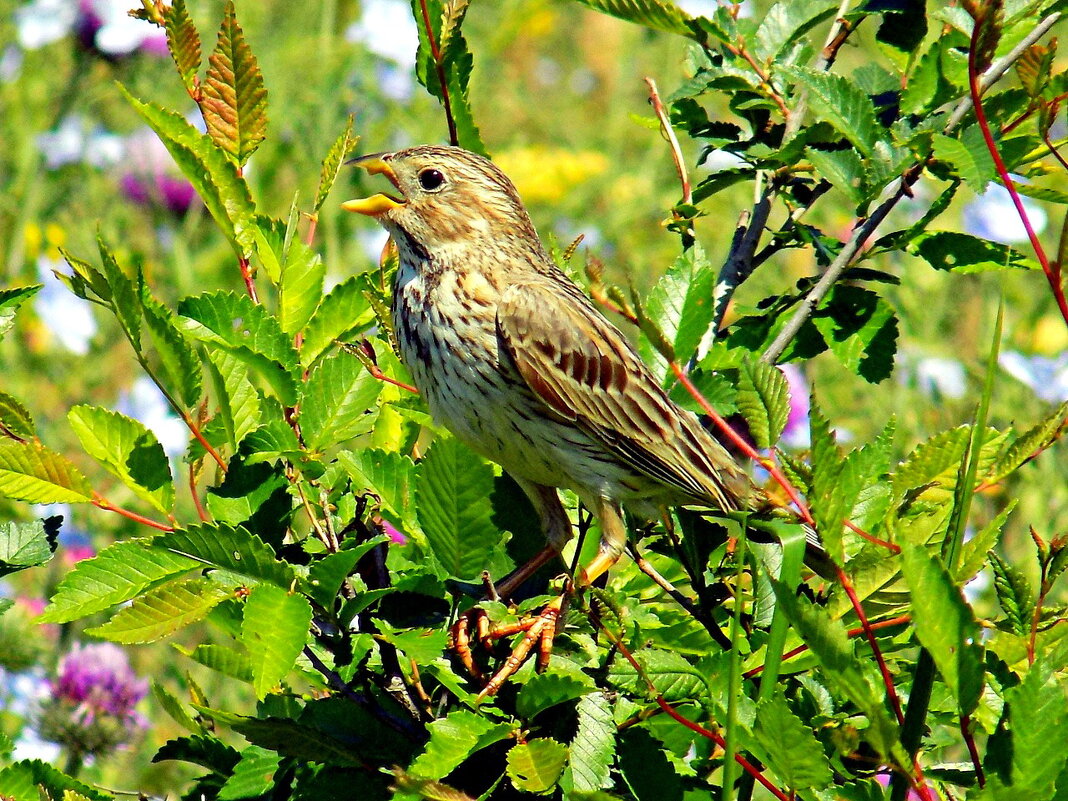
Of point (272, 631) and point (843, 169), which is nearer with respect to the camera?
point (272, 631)

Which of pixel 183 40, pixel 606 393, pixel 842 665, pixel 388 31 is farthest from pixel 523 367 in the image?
pixel 388 31

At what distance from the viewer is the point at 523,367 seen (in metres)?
3.22

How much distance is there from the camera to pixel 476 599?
2.32 metres

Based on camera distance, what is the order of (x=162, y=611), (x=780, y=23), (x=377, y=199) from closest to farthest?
(x=162, y=611)
(x=780, y=23)
(x=377, y=199)

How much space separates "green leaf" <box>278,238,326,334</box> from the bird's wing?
0.81 meters

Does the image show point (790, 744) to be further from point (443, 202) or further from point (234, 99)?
point (443, 202)

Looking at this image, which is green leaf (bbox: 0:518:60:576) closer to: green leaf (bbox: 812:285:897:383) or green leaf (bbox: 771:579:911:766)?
green leaf (bbox: 771:579:911:766)

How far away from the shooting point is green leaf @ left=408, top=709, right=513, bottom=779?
73.6 inches

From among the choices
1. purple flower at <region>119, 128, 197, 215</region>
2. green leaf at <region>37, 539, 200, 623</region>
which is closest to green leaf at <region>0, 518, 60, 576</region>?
green leaf at <region>37, 539, 200, 623</region>

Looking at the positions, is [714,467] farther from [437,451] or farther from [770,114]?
[437,451]

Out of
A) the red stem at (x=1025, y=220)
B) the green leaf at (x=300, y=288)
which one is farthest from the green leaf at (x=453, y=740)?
the red stem at (x=1025, y=220)

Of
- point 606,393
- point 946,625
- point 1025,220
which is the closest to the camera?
point 946,625

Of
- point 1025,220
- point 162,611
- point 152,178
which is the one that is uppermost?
point 152,178

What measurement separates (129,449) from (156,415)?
372 centimetres
